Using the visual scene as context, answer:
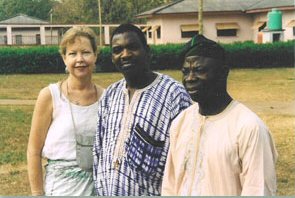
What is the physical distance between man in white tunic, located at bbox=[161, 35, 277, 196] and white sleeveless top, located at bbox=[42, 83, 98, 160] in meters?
0.57

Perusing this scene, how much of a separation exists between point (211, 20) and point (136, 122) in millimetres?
25130

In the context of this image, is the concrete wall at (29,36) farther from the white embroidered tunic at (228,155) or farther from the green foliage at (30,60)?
the white embroidered tunic at (228,155)

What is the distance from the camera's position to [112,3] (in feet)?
79.9

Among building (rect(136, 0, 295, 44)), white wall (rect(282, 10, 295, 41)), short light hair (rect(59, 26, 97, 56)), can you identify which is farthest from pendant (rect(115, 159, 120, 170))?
building (rect(136, 0, 295, 44))

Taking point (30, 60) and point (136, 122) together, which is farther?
point (30, 60)

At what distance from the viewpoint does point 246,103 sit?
1175 cm

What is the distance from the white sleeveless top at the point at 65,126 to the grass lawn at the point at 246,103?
2675mm

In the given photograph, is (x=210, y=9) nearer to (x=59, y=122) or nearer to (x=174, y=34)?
(x=174, y=34)

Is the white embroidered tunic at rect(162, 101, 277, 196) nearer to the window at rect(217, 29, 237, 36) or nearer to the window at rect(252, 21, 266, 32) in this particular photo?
the window at rect(252, 21, 266, 32)

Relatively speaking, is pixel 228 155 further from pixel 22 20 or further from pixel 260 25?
pixel 260 25

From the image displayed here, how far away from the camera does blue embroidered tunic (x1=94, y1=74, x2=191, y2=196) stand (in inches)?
85.5

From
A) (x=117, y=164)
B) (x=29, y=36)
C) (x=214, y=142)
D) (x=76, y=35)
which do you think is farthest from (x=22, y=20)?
(x=214, y=142)

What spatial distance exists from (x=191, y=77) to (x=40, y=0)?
14.6 metres

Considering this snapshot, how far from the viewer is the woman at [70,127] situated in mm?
2402
